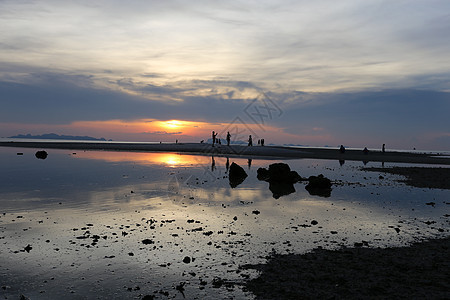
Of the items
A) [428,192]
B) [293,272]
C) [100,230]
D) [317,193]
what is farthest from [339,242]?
[428,192]

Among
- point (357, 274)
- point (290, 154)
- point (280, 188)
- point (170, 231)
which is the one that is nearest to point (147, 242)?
point (170, 231)

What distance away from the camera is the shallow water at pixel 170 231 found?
927 cm

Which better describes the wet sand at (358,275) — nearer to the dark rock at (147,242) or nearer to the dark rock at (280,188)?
the dark rock at (147,242)

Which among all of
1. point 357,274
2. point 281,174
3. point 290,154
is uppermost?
point 290,154

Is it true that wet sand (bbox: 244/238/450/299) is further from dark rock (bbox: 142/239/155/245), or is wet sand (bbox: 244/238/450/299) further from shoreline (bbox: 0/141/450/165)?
shoreline (bbox: 0/141/450/165)

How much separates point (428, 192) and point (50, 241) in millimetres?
27795

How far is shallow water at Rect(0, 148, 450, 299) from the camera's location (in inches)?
365

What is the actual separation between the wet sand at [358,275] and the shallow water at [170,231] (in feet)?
2.45

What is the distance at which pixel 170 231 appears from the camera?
14414 millimetres

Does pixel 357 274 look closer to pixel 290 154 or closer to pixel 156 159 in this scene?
pixel 156 159

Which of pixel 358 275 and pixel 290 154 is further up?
pixel 290 154

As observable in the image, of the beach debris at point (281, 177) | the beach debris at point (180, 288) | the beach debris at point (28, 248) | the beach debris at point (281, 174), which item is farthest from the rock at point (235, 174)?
the beach debris at point (180, 288)

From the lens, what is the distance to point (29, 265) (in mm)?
10250

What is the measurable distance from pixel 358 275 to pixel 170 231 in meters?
7.77
